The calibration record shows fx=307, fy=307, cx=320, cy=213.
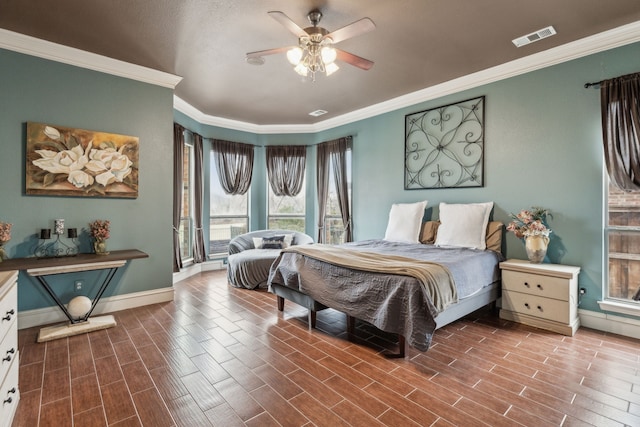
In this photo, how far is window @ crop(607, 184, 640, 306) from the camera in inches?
119

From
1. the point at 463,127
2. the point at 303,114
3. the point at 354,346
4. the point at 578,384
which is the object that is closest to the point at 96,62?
the point at 303,114

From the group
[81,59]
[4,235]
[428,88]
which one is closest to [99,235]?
[4,235]

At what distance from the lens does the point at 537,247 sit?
10.8 ft

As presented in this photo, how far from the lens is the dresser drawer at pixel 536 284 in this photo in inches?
118

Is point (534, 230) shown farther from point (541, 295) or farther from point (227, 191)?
point (227, 191)

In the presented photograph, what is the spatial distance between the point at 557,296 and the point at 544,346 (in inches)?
22.2

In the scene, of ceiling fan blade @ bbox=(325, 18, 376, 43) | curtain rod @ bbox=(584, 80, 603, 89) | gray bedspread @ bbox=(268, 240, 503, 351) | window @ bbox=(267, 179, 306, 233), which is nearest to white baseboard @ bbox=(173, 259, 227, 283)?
window @ bbox=(267, 179, 306, 233)

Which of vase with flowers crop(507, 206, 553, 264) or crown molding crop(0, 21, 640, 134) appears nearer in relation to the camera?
crown molding crop(0, 21, 640, 134)

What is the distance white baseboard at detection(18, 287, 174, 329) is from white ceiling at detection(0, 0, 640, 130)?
2.79 m

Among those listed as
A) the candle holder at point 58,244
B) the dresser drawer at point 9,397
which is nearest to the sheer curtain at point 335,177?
the candle holder at point 58,244

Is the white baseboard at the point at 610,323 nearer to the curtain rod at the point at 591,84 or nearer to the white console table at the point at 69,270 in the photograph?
the curtain rod at the point at 591,84

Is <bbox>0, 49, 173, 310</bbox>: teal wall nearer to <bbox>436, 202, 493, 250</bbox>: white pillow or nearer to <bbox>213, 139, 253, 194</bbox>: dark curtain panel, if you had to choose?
<bbox>213, 139, 253, 194</bbox>: dark curtain panel

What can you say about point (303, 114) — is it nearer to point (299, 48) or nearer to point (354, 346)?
point (299, 48)

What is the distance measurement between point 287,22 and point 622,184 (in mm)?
3413
